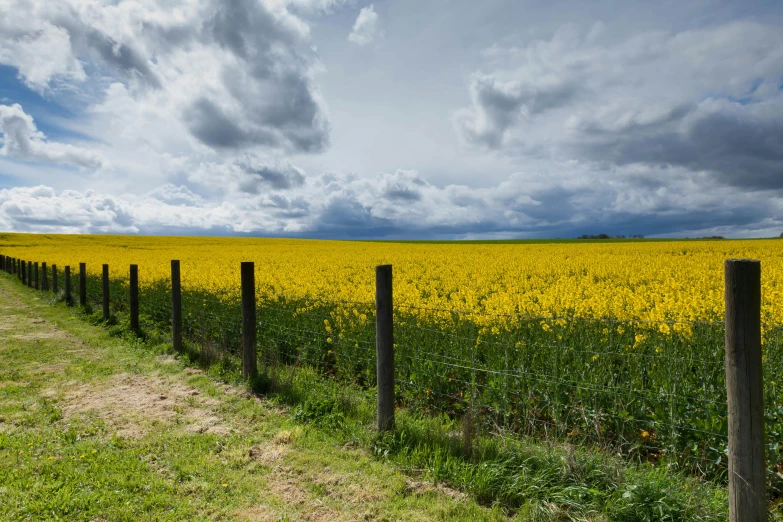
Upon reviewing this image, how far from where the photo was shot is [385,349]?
5.00m

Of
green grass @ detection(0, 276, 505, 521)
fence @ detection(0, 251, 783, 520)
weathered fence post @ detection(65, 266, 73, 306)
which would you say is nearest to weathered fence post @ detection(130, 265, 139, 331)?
green grass @ detection(0, 276, 505, 521)

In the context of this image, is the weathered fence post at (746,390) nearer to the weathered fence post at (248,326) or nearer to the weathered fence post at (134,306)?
the weathered fence post at (248,326)

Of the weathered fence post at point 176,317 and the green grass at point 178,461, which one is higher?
the weathered fence post at point 176,317

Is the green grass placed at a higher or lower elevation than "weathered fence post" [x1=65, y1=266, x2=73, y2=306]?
lower

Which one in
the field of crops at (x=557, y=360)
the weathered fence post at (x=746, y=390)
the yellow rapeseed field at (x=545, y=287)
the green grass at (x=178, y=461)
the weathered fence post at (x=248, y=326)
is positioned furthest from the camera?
the yellow rapeseed field at (x=545, y=287)

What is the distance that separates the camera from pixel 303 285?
41.6 feet

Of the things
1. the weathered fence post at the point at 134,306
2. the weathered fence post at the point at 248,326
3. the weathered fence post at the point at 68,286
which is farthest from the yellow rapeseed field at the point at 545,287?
the weathered fence post at the point at 248,326

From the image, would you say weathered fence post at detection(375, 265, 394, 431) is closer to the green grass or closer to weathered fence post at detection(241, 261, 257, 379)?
the green grass

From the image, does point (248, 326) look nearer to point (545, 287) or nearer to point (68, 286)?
point (545, 287)

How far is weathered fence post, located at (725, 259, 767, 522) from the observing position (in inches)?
118

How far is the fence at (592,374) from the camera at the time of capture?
3.04m

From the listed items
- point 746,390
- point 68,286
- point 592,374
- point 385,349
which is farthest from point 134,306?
point 746,390

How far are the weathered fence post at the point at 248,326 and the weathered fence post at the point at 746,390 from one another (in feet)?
19.0

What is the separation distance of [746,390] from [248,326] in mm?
6080
